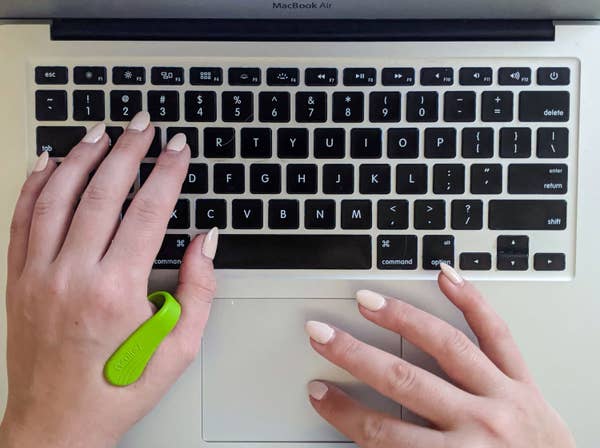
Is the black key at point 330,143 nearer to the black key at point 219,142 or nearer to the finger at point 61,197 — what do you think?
the black key at point 219,142

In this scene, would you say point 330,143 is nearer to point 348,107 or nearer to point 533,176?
point 348,107

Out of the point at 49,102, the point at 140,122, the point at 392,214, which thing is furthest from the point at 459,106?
the point at 49,102

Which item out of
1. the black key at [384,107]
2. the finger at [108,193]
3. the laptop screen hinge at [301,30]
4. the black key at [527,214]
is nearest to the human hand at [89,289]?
the finger at [108,193]

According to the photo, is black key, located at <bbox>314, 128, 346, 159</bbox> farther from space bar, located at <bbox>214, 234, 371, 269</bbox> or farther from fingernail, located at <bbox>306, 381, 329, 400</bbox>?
fingernail, located at <bbox>306, 381, 329, 400</bbox>

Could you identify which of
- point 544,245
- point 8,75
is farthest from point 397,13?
point 8,75

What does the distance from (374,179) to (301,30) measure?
0.19m

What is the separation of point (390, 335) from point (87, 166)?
1.28 feet

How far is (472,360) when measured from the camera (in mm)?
666

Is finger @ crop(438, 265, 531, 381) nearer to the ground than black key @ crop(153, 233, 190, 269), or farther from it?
nearer to the ground

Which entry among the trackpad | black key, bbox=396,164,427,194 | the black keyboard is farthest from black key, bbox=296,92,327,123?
the trackpad

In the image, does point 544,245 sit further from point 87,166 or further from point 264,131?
point 87,166

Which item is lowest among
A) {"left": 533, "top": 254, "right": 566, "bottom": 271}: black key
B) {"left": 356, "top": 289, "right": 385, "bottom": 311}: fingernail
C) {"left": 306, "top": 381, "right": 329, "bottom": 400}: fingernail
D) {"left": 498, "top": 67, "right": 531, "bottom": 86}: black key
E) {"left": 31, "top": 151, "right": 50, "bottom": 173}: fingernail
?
{"left": 306, "top": 381, "right": 329, "bottom": 400}: fingernail

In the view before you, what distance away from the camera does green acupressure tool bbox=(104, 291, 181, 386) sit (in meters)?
0.64

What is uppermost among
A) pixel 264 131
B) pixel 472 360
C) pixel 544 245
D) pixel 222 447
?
pixel 264 131
